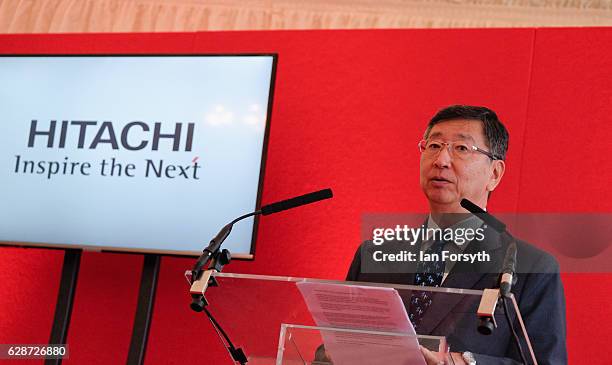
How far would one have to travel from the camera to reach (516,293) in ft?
7.81

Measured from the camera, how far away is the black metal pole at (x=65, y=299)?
142 inches

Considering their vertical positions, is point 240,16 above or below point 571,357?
above

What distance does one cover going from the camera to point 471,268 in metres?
2.39

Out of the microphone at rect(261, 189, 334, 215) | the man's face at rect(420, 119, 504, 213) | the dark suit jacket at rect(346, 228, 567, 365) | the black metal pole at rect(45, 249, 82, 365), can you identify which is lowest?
the black metal pole at rect(45, 249, 82, 365)

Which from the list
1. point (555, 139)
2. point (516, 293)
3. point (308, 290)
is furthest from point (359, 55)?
point (308, 290)

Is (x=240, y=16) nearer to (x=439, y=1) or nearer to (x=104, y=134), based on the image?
(x=439, y=1)

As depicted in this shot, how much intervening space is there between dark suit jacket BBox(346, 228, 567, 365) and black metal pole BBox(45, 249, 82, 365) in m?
1.37

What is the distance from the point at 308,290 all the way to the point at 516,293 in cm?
74

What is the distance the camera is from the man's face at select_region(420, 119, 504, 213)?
2.78 m

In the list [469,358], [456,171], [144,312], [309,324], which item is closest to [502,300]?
[469,358]

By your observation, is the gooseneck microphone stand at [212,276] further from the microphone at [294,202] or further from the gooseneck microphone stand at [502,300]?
the gooseneck microphone stand at [502,300]

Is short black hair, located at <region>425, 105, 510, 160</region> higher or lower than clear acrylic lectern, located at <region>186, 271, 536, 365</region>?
higher

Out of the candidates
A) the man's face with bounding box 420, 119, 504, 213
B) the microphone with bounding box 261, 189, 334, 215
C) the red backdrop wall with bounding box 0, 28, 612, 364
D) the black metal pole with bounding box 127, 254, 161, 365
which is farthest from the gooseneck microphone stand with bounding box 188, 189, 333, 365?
the red backdrop wall with bounding box 0, 28, 612, 364

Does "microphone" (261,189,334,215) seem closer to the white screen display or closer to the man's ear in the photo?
the man's ear
